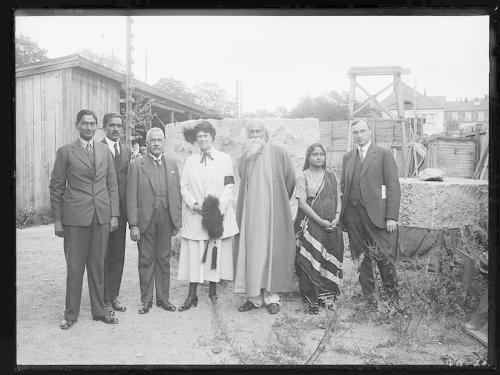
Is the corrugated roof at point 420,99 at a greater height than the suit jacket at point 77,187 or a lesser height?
greater

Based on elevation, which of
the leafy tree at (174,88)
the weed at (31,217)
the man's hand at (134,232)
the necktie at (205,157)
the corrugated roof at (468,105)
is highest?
the leafy tree at (174,88)

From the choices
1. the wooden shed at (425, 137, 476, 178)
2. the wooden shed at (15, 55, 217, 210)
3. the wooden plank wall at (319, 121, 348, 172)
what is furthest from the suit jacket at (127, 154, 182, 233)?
the wooden shed at (425, 137, 476, 178)

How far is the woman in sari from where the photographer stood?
179 inches

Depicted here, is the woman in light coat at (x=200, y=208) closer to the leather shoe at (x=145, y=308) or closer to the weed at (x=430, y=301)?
the leather shoe at (x=145, y=308)

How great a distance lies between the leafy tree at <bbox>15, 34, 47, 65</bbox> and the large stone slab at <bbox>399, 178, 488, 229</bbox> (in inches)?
131

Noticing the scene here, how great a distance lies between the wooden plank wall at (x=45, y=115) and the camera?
4094 mm

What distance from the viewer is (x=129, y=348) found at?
160 inches

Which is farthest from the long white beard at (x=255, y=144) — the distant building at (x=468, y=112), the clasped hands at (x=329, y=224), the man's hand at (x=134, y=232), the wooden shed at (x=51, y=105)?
the distant building at (x=468, y=112)

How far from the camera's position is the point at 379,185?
14.6 feet

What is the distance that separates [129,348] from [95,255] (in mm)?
826

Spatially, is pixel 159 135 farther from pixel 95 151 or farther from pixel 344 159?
pixel 344 159

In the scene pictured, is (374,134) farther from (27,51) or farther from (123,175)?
(27,51)

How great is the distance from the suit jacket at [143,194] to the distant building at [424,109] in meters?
2.05

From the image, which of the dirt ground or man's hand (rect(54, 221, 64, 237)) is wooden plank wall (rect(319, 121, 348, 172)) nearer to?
the dirt ground
